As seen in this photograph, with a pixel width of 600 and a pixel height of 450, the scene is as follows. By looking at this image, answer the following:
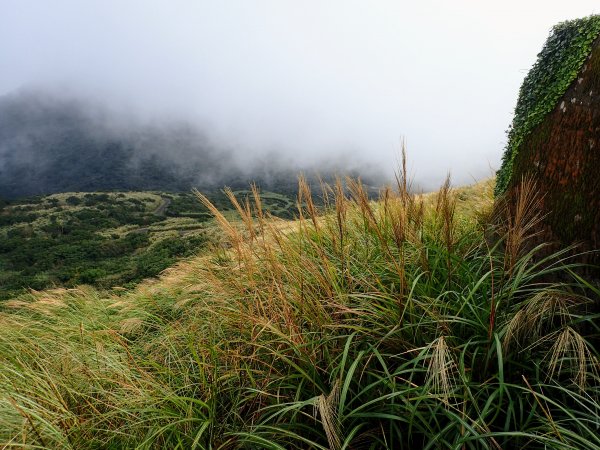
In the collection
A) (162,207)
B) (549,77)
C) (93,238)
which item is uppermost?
(549,77)

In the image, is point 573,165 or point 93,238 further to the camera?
point 93,238

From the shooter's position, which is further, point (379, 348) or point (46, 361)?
point (46, 361)

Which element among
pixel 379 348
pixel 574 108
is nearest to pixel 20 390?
pixel 379 348

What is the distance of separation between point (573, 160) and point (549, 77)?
1.17 metres

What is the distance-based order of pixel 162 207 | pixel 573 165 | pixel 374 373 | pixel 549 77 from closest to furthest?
pixel 374 373 < pixel 573 165 < pixel 549 77 < pixel 162 207

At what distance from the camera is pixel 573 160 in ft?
9.23

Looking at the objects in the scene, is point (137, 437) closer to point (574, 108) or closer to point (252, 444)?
point (252, 444)

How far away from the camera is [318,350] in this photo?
244cm

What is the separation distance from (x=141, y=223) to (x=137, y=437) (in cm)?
7345

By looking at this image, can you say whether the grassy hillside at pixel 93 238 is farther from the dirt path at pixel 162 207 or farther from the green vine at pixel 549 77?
the green vine at pixel 549 77

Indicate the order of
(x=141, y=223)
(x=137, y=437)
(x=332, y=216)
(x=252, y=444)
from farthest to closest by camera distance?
1. (x=141, y=223)
2. (x=332, y=216)
3. (x=137, y=437)
4. (x=252, y=444)

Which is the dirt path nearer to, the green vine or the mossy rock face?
the green vine

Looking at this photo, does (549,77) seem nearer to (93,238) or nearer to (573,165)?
(573,165)

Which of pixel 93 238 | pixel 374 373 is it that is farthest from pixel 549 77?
pixel 93 238
